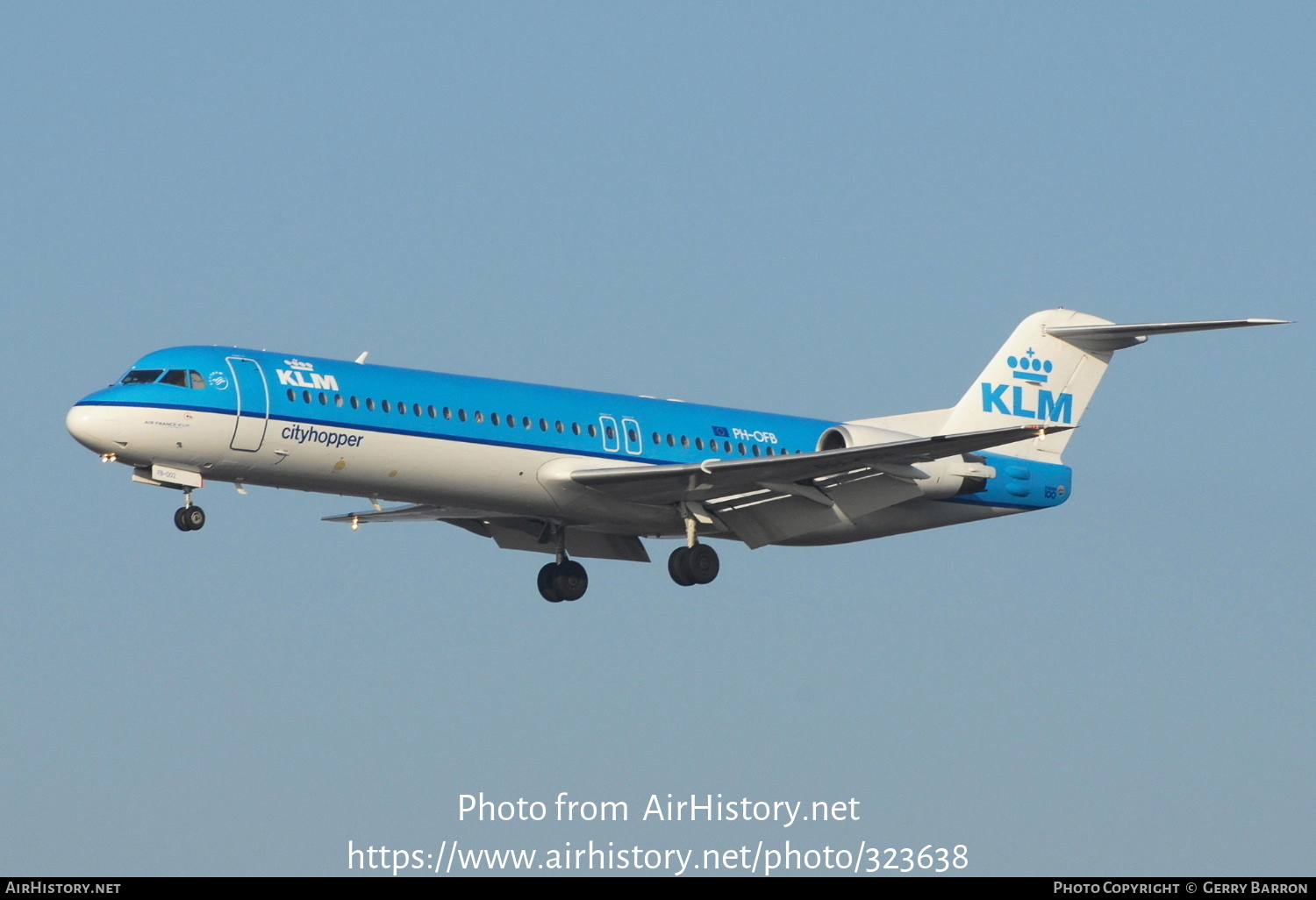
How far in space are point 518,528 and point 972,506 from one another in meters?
8.30

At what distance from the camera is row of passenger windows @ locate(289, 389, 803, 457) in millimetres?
31938

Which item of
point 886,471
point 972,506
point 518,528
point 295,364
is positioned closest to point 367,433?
point 295,364

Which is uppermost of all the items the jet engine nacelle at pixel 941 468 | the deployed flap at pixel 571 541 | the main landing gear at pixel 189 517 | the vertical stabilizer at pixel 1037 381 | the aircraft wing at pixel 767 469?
the vertical stabilizer at pixel 1037 381

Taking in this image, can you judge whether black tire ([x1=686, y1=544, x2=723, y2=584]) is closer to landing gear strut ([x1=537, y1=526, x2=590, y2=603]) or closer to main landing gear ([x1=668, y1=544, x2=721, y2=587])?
main landing gear ([x1=668, y1=544, x2=721, y2=587])

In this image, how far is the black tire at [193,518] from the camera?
31.2 meters

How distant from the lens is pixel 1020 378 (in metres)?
39.8

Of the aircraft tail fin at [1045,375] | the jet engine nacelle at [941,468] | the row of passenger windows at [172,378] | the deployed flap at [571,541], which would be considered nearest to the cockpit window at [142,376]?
the row of passenger windows at [172,378]

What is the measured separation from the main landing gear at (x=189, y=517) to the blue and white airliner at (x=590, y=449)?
0.10 ft

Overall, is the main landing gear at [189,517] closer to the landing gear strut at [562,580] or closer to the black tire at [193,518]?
the black tire at [193,518]

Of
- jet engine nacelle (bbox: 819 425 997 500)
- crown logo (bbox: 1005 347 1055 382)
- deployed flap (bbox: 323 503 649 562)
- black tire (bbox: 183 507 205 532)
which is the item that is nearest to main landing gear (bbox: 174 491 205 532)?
black tire (bbox: 183 507 205 532)

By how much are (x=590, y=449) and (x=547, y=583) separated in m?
4.19

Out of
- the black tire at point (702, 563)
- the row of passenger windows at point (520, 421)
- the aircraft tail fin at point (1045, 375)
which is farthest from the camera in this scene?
the aircraft tail fin at point (1045, 375)

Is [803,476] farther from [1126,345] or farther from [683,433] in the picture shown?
[1126,345]

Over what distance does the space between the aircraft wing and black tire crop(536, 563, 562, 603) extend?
3.46 metres
